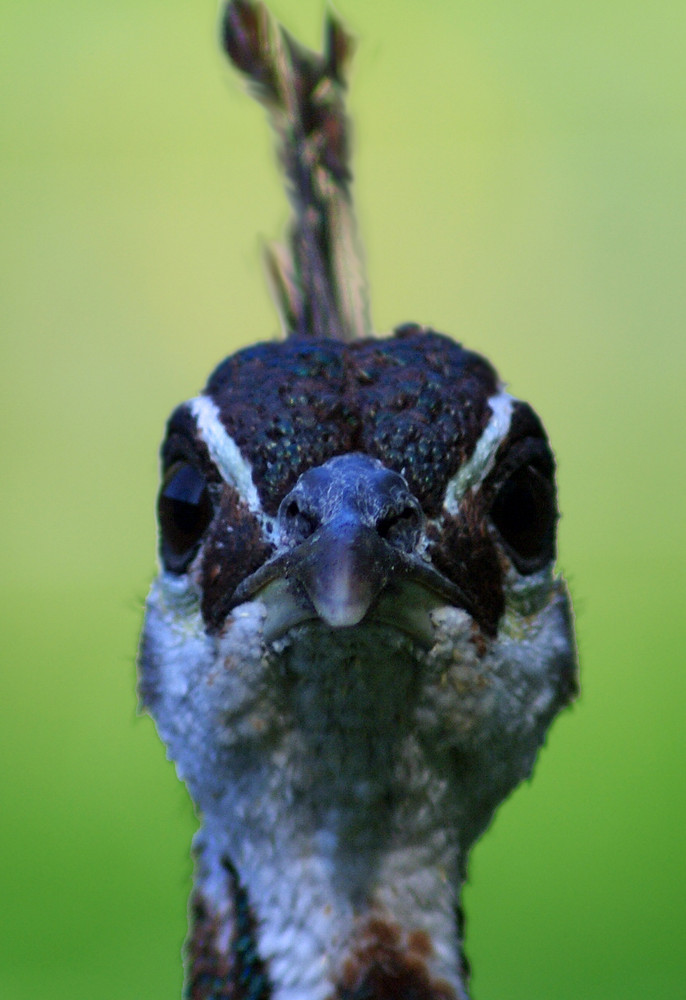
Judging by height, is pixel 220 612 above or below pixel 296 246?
below

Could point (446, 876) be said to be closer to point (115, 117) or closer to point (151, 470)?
point (151, 470)

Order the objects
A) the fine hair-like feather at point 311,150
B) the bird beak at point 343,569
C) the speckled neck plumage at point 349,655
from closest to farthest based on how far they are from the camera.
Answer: the bird beak at point 343,569
the speckled neck plumage at point 349,655
the fine hair-like feather at point 311,150

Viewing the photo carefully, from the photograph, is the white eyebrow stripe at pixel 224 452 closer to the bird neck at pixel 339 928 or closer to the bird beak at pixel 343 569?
the bird beak at pixel 343 569

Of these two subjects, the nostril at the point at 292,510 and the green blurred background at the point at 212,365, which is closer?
the nostril at the point at 292,510

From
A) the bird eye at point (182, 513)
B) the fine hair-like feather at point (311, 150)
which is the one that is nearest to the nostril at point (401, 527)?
the bird eye at point (182, 513)

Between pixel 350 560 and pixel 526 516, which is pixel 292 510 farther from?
pixel 526 516

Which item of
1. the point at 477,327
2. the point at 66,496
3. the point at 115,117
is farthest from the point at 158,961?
the point at 115,117

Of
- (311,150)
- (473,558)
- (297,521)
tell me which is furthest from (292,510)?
(311,150)
